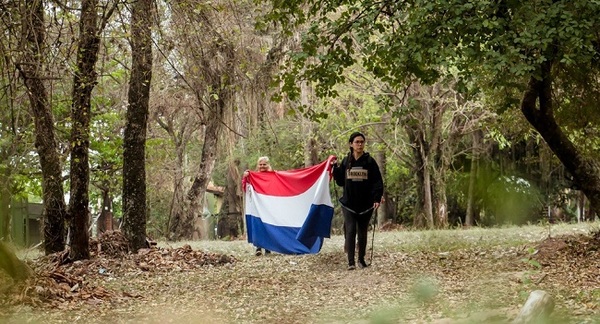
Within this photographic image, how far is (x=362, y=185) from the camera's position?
10758mm

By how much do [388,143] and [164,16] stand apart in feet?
51.6

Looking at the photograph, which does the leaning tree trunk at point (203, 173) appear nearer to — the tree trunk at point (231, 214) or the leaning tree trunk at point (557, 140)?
the tree trunk at point (231, 214)

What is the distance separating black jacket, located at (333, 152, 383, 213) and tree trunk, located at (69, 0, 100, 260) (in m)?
3.72

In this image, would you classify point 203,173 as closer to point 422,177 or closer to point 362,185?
point 422,177

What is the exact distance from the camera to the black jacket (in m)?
10.7

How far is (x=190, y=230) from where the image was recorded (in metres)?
25.8

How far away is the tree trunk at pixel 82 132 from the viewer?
10.1 m

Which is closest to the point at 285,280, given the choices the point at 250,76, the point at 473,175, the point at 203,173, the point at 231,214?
the point at 250,76

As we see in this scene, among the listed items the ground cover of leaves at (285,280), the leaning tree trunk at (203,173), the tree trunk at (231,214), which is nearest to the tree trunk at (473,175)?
the leaning tree trunk at (203,173)

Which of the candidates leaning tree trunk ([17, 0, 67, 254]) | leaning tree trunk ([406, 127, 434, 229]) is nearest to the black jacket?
leaning tree trunk ([17, 0, 67, 254])

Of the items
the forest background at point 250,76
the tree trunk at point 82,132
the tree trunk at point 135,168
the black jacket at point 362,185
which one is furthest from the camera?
the tree trunk at point 135,168

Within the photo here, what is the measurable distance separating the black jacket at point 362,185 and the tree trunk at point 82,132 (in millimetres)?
3719

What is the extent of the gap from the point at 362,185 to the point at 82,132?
3986 mm

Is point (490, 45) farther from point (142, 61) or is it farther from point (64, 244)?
point (64, 244)
